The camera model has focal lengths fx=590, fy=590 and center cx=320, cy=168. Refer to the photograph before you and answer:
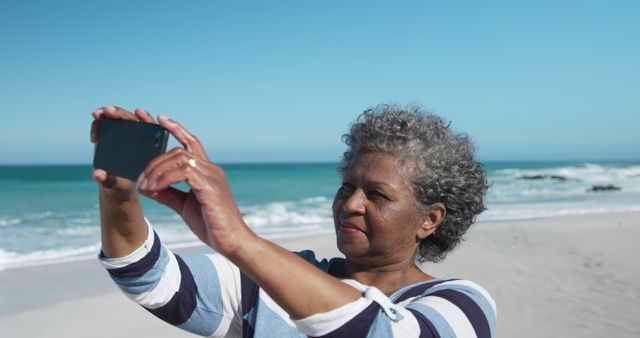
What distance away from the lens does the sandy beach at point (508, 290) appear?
18.2ft

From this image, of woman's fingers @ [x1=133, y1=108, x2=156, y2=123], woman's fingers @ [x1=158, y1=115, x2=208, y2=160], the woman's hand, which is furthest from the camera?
woman's fingers @ [x1=133, y1=108, x2=156, y2=123]

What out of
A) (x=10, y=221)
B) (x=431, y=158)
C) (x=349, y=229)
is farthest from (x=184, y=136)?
(x=10, y=221)

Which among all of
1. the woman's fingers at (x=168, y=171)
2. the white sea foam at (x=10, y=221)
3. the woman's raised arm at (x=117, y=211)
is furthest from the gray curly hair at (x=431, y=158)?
the white sea foam at (x=10, y=221)

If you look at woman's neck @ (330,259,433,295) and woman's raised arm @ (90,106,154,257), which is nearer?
woman's raised arm @ (90,106,154,257)

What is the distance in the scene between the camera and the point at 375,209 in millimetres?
1614

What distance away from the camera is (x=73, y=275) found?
25.1ft

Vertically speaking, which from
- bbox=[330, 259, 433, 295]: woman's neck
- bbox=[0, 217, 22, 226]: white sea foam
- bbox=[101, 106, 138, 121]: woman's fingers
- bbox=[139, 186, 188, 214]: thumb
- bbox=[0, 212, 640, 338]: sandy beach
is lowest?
bbox=[0, 217, 22, 226]: white sea foam

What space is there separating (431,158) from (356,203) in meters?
0.25

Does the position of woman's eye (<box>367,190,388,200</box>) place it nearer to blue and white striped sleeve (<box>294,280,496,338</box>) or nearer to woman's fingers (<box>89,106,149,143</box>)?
blue and white striped sleeve (<box>294,280,496,338</box>)

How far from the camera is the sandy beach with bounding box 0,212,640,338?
554 cm

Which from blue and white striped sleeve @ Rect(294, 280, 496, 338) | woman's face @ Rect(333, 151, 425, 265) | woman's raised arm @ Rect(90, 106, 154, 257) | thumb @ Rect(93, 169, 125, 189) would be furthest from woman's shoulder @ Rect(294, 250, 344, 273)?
thumb @ Rect(93, 169, 125, 189)

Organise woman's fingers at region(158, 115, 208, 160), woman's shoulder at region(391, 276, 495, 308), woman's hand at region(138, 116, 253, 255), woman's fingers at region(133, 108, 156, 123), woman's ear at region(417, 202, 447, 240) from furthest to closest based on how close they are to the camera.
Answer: woman's ear at region(417, 202, 447, 240), woman's shoulder at region(391, 276, 495, 308), woman's fingers at region(133, 108, 156, 123), woman's fingers at region(158, 115, 208, 160), woman's hand at region(138, 116, 253, 255)

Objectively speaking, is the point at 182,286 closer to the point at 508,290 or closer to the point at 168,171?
the point at 168,171

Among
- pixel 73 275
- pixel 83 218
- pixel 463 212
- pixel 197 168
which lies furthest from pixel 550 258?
pixel 83 218
